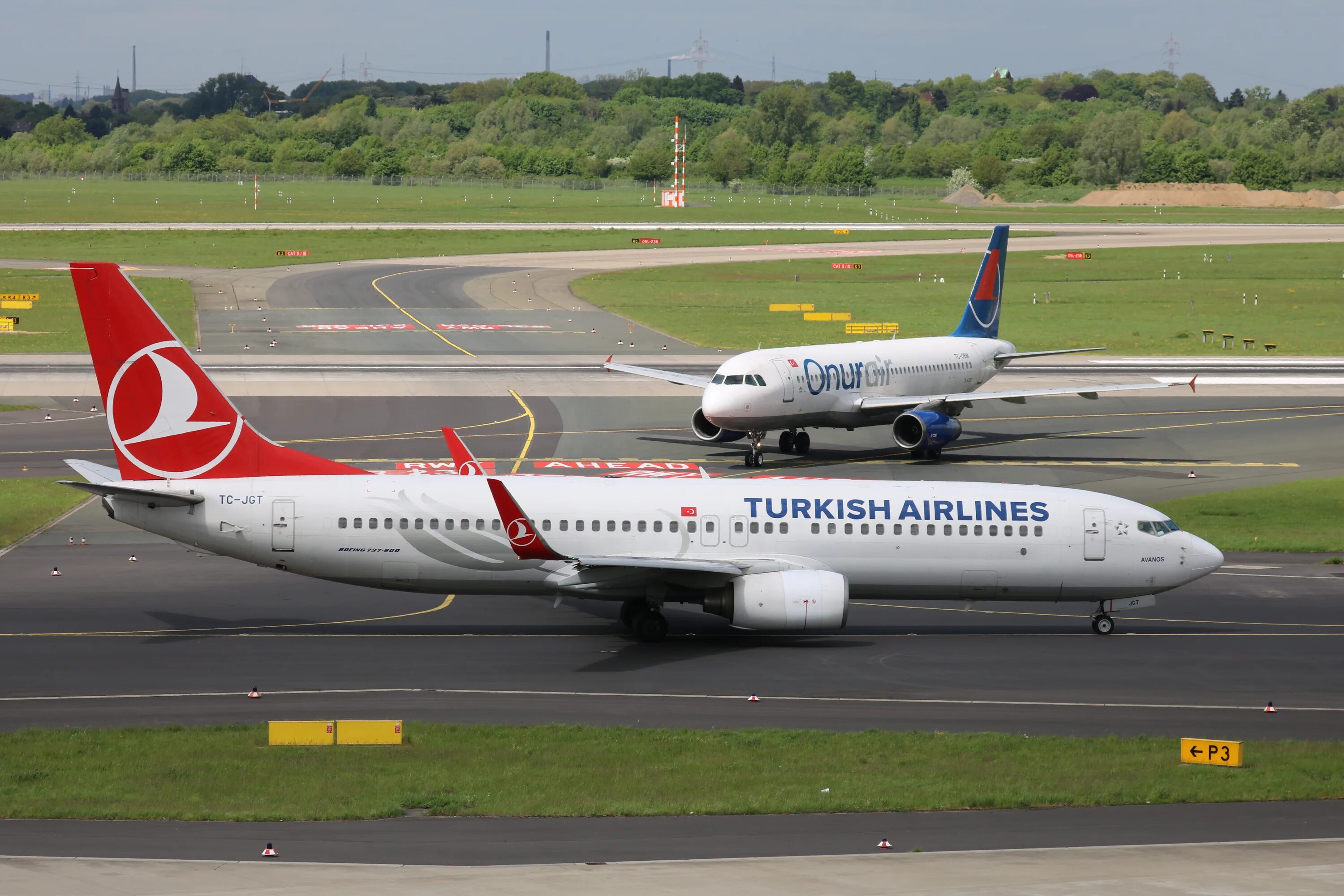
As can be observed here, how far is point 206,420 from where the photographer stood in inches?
1362

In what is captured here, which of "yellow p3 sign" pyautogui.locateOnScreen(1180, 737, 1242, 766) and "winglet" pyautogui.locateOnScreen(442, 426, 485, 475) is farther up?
"winglet" pyautogui.locateOnScreen(442, 426, 485, 475)

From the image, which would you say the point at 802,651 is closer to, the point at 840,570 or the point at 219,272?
the point at 840,570

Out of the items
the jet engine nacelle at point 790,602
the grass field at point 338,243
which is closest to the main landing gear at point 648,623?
the jet engine nacelle at point 790,602

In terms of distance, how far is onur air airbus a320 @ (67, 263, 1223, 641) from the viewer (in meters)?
34.0

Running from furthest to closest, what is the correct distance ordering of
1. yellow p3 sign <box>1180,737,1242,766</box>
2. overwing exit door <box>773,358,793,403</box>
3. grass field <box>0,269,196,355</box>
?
grass field <box>0,269,196,355</box>, overwing exit door <box>773,358,793,403</box>, yellow p3 sign <box>1180,737,1242,766</box>

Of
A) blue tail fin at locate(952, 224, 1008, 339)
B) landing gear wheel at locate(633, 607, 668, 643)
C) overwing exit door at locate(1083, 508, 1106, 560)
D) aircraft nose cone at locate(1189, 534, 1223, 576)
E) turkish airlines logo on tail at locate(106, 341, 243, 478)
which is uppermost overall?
blue tail fin at locate(952, 224, 1008, 339)

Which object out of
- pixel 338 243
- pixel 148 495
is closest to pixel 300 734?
pixel 148 495

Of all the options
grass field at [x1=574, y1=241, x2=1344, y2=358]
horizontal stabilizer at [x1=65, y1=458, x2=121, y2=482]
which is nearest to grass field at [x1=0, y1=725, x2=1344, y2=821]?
horizontal stabilizer at [x1=65, y1=458, x2=121, y2=482]

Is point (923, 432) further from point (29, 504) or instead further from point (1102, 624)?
point (29, 504)

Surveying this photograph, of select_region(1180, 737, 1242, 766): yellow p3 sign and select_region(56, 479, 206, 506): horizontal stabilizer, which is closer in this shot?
select_region(1180, 737, 1242, 766): yellow p3 sign

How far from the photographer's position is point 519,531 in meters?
32.7

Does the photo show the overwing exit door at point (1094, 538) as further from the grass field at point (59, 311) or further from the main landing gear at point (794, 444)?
the grass field at point (59, 311)

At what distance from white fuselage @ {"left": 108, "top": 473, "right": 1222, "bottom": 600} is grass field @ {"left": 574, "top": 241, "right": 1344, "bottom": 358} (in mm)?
53684

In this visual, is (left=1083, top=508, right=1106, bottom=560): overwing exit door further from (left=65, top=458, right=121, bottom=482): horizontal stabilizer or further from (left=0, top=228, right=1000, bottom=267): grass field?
(left=0, top=228, right=1000, bottom=267): grass field
